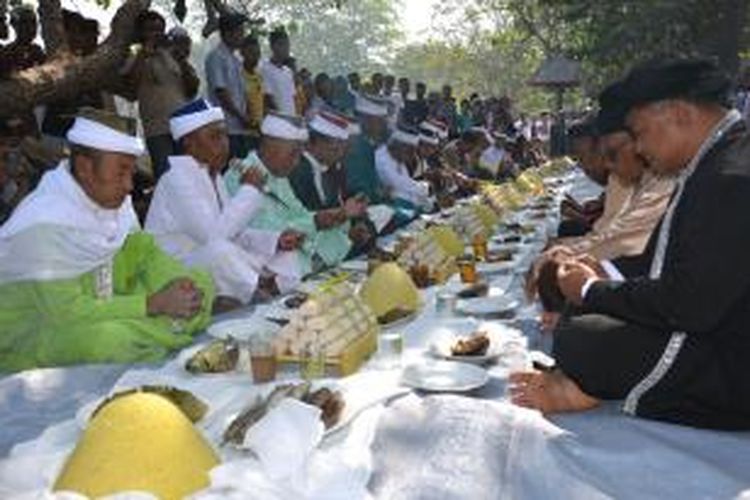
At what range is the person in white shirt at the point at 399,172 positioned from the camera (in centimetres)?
949

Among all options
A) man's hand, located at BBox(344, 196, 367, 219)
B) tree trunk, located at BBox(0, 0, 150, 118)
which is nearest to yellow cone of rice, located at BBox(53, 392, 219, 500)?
man's hand, located at BBox(344, 196, 367, 219)

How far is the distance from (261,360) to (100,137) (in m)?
1.35

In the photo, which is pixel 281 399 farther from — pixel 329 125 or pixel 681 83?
pixel 329 125

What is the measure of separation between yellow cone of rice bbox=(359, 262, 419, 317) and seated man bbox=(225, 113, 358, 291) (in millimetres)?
1277

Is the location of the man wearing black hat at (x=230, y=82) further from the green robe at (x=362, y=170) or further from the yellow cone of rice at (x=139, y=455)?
the yellow cone of rice at (x=139, y=455)

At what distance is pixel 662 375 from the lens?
3.06 meters

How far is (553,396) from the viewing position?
315 centimetres

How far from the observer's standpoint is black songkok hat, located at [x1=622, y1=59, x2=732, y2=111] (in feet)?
9.96

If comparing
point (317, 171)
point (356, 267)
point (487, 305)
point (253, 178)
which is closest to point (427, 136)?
point (317, 171)

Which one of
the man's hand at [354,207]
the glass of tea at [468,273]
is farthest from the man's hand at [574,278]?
the man's hand at [354,207]

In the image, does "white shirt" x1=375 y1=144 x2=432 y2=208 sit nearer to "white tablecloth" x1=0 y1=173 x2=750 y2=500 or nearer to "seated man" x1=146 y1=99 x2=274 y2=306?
"seated man" x1=146 y1=99 x2=274 y2=306

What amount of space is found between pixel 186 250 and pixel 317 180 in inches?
76.9

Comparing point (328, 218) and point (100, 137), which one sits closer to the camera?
point (100, 137)

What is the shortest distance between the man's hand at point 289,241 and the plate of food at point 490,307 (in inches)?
58.2
